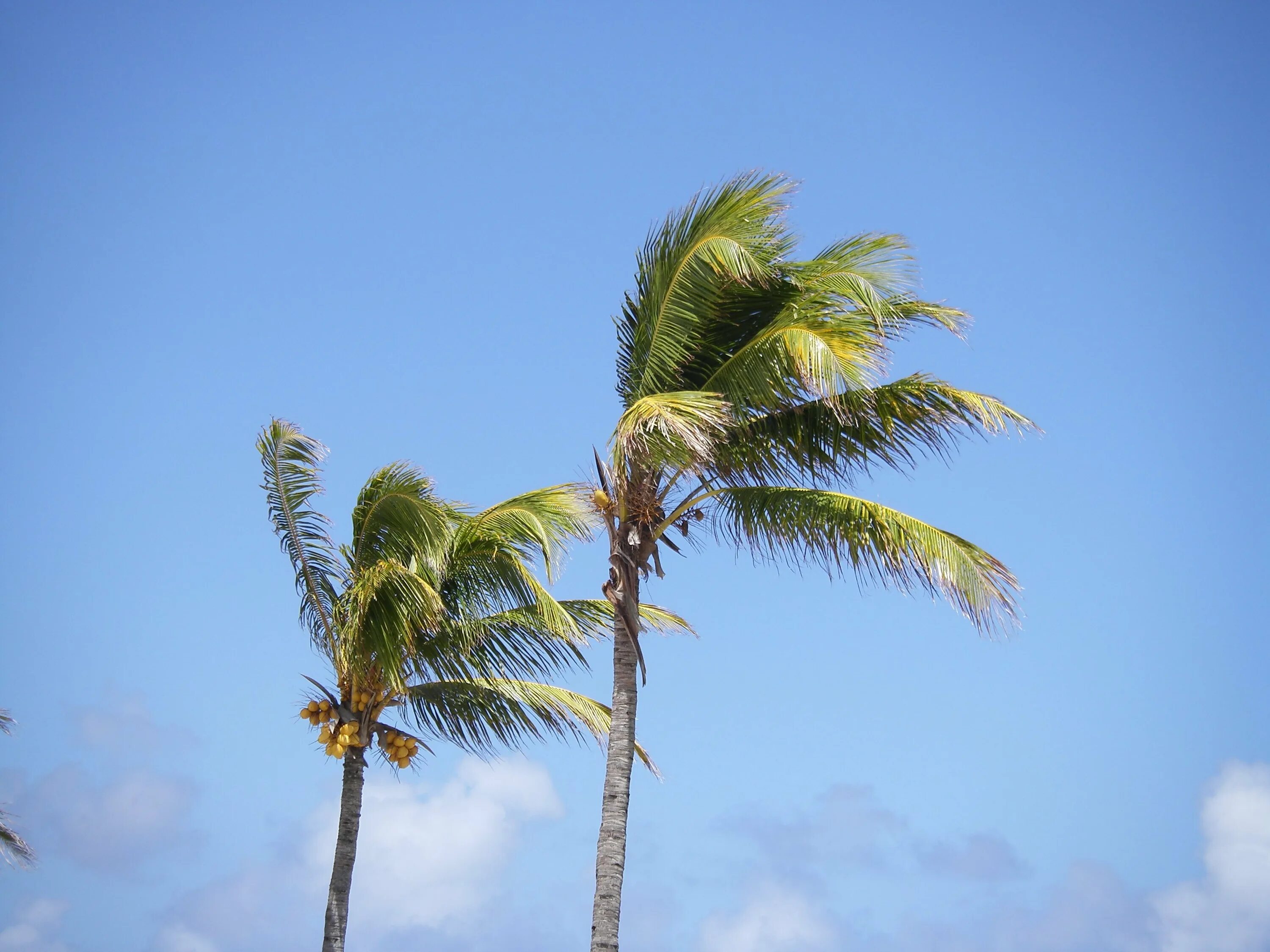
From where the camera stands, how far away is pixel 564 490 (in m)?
13.6

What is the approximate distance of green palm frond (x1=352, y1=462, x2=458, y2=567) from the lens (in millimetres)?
14312

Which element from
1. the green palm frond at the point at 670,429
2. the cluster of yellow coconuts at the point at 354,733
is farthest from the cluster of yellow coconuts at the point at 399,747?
the green palm frond at the point at 670,429

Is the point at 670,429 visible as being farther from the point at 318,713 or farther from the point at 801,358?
the point at 318,713

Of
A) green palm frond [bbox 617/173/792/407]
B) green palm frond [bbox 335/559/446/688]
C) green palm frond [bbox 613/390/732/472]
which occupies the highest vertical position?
green palm frond [bbox 617/173/792/407]

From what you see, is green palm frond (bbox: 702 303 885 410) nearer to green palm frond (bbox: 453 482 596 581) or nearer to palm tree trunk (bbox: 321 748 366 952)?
green palm frond (bbox: 453 482 596 581)

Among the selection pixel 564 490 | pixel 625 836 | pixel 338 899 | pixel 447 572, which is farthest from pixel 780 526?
pixel 338 899

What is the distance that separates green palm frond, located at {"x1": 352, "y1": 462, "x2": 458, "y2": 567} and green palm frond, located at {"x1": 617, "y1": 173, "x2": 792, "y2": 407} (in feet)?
8.29

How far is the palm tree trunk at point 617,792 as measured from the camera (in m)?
11.8

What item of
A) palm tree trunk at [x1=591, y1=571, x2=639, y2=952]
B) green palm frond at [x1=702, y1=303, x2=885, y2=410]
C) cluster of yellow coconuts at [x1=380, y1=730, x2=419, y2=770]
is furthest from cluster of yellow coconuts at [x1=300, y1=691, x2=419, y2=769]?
green palm frond at [x1=702, y1=303, x2=885, y2=410]

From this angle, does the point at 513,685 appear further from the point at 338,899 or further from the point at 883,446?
the point at 883,446

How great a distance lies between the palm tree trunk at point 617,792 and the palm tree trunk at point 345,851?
148 inches

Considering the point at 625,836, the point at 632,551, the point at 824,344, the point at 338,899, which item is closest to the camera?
the point at 824,344

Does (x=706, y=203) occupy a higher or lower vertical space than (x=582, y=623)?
higher

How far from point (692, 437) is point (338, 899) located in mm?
6912
